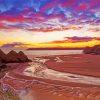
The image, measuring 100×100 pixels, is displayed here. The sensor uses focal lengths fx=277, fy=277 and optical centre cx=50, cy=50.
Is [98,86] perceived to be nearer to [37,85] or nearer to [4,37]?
[37,85]

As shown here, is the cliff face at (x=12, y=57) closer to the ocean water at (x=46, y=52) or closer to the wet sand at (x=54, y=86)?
the ocean water at (x=46, y=52)

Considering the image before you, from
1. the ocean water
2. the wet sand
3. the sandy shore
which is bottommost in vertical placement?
the wet sand

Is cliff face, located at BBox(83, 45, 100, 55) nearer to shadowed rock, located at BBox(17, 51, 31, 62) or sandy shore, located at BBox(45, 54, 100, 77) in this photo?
sandy shore, located at BBox(45, 54, 100, 77)

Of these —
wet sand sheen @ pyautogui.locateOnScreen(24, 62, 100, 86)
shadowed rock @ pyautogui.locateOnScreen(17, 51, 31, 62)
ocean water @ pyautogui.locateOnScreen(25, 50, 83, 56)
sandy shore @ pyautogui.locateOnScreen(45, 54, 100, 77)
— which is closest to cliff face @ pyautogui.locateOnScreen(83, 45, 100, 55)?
sandy shore @ pyautogui.locateOnScreen(45, 54, 100, 77)

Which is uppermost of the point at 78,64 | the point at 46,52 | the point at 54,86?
the point at 46,52

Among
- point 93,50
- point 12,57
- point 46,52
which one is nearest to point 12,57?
point 12,57

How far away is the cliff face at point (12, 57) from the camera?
13.8 feet

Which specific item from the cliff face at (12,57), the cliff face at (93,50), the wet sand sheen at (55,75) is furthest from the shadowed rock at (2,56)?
the cliff face at (93,50)

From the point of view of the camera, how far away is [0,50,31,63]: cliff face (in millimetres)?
4211

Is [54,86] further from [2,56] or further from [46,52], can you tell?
[2,56]

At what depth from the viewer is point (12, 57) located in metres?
4.23

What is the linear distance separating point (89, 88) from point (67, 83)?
1.02ft

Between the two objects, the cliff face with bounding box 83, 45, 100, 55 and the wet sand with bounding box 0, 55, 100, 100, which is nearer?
the wet sand with bounding box 0, 55, 100, 100

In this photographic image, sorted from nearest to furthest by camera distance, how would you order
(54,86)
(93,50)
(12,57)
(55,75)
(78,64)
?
1. (54,86)
2. (55,75)
3. (78,64)
4. (93,50)
5. (12,57)
